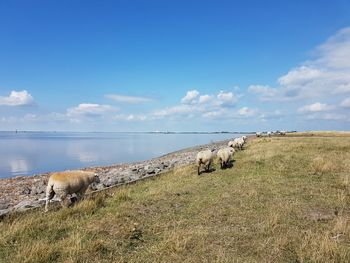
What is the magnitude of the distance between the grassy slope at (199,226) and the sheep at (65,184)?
900 mm

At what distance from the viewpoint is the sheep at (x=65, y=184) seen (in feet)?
40.0

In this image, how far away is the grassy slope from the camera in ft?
24.9

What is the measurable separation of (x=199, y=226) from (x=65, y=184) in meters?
5.44

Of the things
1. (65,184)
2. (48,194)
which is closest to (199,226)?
(65,184)

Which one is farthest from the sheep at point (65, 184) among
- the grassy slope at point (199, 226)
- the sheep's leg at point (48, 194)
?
the grassy slope at point (199, 226)

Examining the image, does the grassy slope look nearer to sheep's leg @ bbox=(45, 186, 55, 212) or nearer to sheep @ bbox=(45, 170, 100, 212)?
sheep's leg @ bbox=(45, 186, 55, 212)

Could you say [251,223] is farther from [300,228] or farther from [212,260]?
[212,260]

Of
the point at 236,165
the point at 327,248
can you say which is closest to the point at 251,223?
the point at 327,248

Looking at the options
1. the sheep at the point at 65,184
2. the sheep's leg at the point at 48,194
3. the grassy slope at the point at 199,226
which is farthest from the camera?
the sheep at the point at 65,184

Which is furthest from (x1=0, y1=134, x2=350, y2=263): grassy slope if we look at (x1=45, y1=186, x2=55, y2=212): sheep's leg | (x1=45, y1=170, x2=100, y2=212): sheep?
(x1=45, y1=170, x2=100, y2=212): sheep

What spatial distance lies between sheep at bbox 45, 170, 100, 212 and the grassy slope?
900mm

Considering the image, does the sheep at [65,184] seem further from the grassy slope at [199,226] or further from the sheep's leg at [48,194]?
the grassy slope at [199,226]

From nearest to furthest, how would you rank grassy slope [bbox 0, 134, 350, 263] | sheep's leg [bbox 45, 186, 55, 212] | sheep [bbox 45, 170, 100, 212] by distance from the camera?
grassy slope [bbox 0, 134, 350, 263], sheep's leg [bbox 45, 186, 55, 212], sheep [bbox 45, 170, 100, 212]

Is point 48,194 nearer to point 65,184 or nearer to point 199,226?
point 65,184
